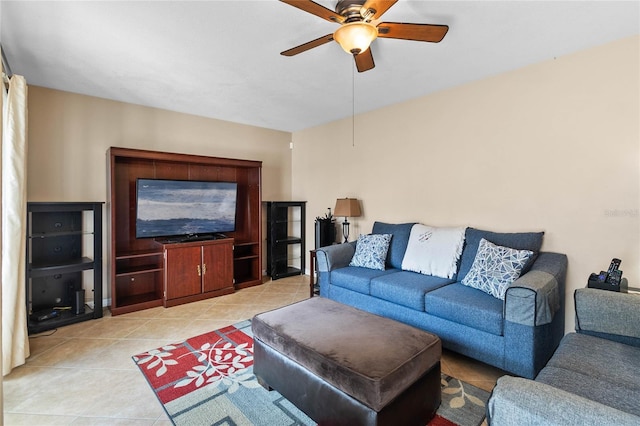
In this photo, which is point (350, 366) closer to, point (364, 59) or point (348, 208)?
point (364, 59)

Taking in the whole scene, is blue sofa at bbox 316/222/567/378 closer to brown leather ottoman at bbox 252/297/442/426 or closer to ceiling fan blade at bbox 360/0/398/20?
brown leather ottoman at bbox 252/297/442/426

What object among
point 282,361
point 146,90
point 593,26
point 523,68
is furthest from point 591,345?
point 146,90

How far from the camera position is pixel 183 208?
157 inches

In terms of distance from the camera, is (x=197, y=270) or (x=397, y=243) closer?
(x=397, y=243)

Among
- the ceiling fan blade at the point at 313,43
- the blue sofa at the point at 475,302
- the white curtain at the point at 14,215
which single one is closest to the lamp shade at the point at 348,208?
the blue sofa at the point at 475,302

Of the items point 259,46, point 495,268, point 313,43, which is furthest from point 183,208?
point 495,268

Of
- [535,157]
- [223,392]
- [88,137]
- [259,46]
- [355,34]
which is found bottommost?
[223,392]

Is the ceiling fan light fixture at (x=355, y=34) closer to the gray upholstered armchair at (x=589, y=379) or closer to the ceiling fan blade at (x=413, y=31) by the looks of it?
the ceiling fan blade at (x=413, y=31)

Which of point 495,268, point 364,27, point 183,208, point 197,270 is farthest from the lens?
point 183,208

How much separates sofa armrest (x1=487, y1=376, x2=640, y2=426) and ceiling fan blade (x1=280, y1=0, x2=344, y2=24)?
6.06 feet

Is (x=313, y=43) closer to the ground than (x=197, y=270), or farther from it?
farther from it

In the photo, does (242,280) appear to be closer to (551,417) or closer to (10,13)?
(10,13)

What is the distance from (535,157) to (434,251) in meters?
1.25

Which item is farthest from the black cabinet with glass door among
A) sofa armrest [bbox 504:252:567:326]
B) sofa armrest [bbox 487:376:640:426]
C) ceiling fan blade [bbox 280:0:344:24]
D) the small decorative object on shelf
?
sofa armrest [bbox 487:376:640:426]
